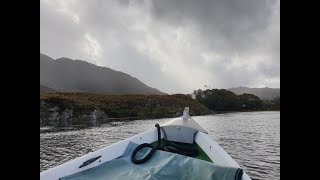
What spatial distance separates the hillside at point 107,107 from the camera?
201 feet

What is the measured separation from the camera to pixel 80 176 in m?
4.46

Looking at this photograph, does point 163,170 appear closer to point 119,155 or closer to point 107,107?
point 119,155

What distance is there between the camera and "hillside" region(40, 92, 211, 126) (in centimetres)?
6138

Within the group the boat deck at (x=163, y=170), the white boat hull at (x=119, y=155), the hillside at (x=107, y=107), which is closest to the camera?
the boat deck at (x=163, y=170)

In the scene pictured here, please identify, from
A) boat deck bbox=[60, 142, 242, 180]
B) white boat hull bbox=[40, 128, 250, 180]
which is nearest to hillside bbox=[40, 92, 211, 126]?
white boat hull bbox=[40, 128, 250, 180]

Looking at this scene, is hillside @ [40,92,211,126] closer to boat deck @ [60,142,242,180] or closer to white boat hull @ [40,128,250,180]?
white boat hull @ [40,128,250,180]

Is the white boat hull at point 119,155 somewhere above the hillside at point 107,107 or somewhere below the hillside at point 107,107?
above

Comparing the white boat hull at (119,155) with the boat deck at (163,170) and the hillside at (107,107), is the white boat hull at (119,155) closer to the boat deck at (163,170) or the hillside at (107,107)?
→ the boat deck at (163,170)

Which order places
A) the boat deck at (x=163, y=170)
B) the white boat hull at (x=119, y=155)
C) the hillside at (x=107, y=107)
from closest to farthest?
the boat deck at (x=163, y=170) < the white boat hull at (x=119, y=155) < the hillside at (x=107, y=107)

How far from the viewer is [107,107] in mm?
73938

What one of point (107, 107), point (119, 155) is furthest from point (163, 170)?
point (107, 107)

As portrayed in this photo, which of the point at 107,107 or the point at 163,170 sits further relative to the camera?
the point at 107,107

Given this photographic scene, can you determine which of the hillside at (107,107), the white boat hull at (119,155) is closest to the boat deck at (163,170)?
the white boat hull at (119,155)
